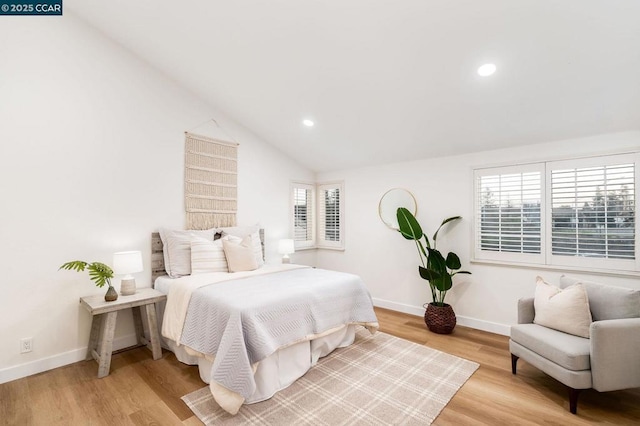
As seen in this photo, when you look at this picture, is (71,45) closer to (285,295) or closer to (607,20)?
(285,295)

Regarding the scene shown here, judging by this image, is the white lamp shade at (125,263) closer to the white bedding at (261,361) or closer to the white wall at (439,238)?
the white bedding at (261,361)

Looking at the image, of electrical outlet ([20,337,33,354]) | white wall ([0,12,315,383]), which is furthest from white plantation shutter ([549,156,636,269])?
electrical outlet ([20,337,33,354])

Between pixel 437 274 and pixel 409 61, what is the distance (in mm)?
2335

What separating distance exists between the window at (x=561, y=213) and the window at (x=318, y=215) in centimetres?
222

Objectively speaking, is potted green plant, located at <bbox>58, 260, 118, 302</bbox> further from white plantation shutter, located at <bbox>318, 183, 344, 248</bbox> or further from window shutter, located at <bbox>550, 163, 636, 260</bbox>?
window shutter, located at <bbox>550, 163, 636, 260</bbox>

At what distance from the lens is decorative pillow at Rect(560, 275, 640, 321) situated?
7.29 ft

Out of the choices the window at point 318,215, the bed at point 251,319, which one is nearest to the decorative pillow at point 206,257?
the bed at point 251,319

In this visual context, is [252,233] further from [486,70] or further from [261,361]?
[486,70]

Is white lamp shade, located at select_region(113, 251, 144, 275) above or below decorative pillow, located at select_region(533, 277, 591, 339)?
above

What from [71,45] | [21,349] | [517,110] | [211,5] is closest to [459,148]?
[517,110]

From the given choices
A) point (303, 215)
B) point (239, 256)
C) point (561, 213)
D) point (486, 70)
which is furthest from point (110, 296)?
Answer: point (561, 213)

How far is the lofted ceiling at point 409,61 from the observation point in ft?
6.95

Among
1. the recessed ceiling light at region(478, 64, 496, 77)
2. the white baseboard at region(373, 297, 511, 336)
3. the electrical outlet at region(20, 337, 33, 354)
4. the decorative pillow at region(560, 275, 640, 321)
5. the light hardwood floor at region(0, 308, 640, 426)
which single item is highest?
the recessed ceiling light at region(478, 64, 496, 77)

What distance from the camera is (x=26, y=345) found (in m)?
2.60
